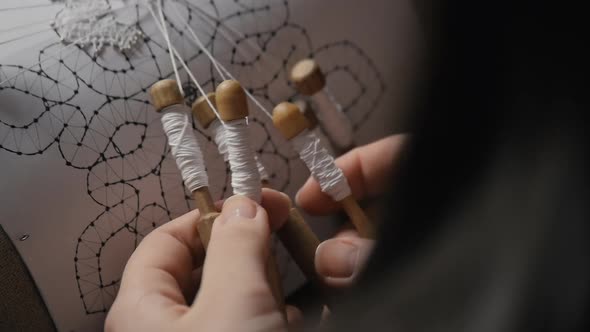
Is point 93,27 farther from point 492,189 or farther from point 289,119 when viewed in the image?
point 492,189

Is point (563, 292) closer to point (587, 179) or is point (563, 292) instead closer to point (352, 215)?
point (587, 179)

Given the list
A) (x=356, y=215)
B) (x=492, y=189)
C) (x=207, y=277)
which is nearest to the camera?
(x=492, y=189)

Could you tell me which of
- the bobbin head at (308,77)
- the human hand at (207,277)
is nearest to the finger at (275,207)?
the human hand at (207,277)

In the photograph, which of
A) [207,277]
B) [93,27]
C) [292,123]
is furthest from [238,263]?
[93,27]

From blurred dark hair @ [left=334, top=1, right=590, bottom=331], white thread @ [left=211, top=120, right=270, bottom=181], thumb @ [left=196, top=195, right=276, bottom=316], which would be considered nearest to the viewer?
blurred dark hair @ [left=334, top=1, right=590, bottom=331]

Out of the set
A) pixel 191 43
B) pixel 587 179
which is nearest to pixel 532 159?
pixel 587 179

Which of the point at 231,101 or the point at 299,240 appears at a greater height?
the point at 231,101

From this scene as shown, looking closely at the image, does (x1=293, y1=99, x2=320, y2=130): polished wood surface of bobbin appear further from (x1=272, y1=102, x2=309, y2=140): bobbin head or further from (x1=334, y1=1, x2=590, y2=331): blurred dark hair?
(x1=334, y1=1, x2=590, y2=331): blurred dark hair

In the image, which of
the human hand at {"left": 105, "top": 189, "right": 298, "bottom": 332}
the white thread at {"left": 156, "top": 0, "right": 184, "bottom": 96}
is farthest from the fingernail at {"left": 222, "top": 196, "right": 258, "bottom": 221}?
the white thread at {"left": 156, "top": 0, "right": 184, "bottom": 96}
